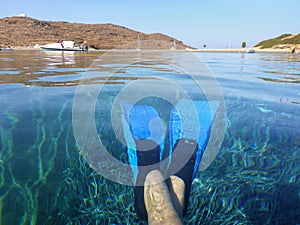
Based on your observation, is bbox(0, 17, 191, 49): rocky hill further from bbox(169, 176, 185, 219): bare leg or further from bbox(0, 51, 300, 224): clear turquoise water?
bbox(169, 176, 185, 219): bare leg

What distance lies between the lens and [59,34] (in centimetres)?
10612

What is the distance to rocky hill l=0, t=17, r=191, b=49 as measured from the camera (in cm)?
8758

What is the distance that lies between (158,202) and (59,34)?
121 m

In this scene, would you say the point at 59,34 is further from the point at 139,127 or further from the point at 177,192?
the point at 177,192

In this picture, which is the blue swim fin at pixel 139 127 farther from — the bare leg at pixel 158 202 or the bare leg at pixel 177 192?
the bare leg at pixel 177 192

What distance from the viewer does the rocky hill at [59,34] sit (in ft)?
287

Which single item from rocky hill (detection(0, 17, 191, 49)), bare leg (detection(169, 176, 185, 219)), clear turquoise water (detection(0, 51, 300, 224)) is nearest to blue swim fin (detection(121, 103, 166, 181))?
clear turquoise water (detection(0, 51, 300, 224))

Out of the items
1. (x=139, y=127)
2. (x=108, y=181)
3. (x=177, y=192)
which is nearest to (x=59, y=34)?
(x=139, y=127)

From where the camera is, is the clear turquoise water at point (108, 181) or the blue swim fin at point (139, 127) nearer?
the clear turquoise water at point (108, 181)

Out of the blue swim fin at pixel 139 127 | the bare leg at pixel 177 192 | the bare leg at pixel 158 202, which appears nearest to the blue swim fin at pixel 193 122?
the blue swim fin at pixel 139 127

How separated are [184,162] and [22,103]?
2.96 metres

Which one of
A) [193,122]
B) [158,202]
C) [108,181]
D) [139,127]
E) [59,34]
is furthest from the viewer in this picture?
[59,34]

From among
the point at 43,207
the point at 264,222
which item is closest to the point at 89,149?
the point at 43,207

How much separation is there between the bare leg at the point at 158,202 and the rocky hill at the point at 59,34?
73224 millimetres
